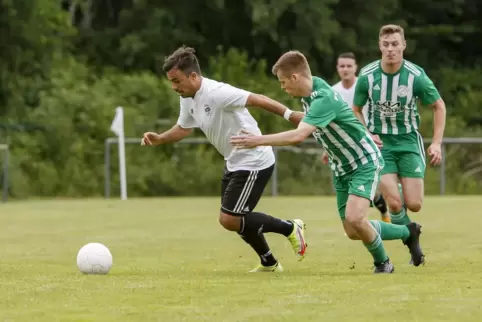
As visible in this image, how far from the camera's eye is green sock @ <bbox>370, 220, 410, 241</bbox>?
859cm

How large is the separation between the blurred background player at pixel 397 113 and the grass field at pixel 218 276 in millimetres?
620

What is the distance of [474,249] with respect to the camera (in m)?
10.6

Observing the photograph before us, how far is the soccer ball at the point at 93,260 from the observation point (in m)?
8.50

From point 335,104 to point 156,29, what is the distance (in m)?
22.2

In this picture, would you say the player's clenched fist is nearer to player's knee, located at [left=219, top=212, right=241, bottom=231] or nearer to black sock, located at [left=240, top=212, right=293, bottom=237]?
player's knee, located at [left=219, top=212, right=241, bottom=231]

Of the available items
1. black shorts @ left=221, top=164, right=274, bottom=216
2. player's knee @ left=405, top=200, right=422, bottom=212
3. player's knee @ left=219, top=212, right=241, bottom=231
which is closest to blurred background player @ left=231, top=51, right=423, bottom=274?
black shorts @ left=221, top=164, right=274, bottom=216

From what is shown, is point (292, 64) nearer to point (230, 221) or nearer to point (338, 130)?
point (338, 130)

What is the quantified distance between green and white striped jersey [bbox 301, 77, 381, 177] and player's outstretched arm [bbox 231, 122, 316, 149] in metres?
0.10

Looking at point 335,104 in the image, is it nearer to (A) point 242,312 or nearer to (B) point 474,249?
(A) point 242,312

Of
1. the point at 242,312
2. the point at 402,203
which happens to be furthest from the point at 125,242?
the point at 242,312

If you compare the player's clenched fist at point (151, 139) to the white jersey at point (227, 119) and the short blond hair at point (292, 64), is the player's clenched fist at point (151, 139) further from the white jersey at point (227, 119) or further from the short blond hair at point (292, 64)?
the short blond hair at point (292, 64)

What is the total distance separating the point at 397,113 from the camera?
31.3 feet

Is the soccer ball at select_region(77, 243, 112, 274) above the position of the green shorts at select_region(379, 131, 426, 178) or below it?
below

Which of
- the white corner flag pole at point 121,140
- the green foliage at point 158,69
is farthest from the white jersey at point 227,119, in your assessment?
the green foliage at point 158,69
